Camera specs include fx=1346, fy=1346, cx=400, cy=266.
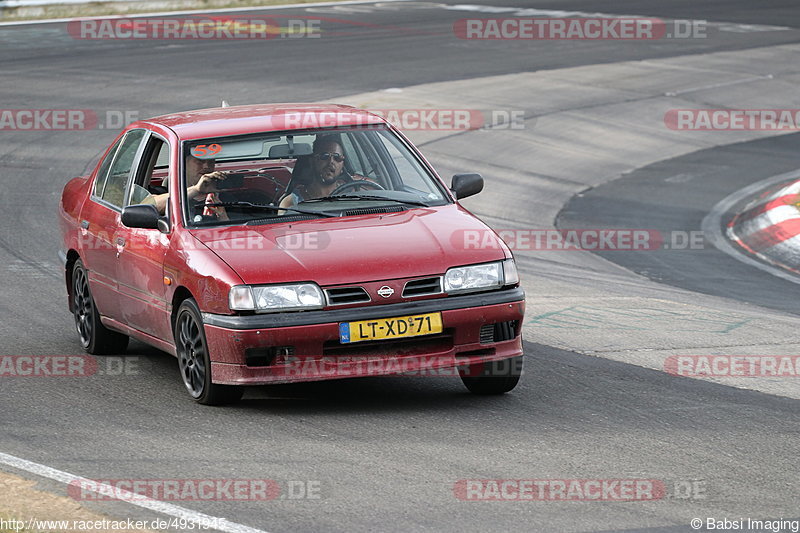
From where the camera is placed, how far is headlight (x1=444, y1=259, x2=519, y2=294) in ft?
23.8

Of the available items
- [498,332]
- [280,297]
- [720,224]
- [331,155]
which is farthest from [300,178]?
[720,224]

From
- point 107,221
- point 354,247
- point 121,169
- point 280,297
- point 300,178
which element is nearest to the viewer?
→ point 280,297

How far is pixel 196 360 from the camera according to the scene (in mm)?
7531

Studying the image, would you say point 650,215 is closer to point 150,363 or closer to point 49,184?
point 49,184

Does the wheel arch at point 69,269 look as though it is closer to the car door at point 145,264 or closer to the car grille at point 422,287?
the car door at point 145,264

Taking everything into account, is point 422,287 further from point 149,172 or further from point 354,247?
point 149,172

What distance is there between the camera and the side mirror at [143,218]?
25.6 ft

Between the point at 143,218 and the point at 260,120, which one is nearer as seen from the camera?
the point at 143,218

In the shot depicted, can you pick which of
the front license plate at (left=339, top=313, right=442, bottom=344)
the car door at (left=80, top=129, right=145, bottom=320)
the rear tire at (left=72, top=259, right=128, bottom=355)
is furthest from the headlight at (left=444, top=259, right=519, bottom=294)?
the rear tire at (left=72, top=259, right=128, bottom=355)

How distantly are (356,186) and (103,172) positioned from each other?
2.02m

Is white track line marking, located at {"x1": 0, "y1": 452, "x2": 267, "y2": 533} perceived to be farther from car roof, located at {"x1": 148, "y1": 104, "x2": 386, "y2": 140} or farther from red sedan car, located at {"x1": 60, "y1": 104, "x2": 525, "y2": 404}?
car roof, located at {"x1": 148, "y1": 104, "x2": 386, "y2": 140}

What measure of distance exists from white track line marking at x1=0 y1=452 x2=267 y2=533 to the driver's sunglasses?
2.70m

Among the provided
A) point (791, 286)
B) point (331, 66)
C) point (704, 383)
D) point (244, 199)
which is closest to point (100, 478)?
point (244, 199)

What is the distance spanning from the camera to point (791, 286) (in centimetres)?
1285
